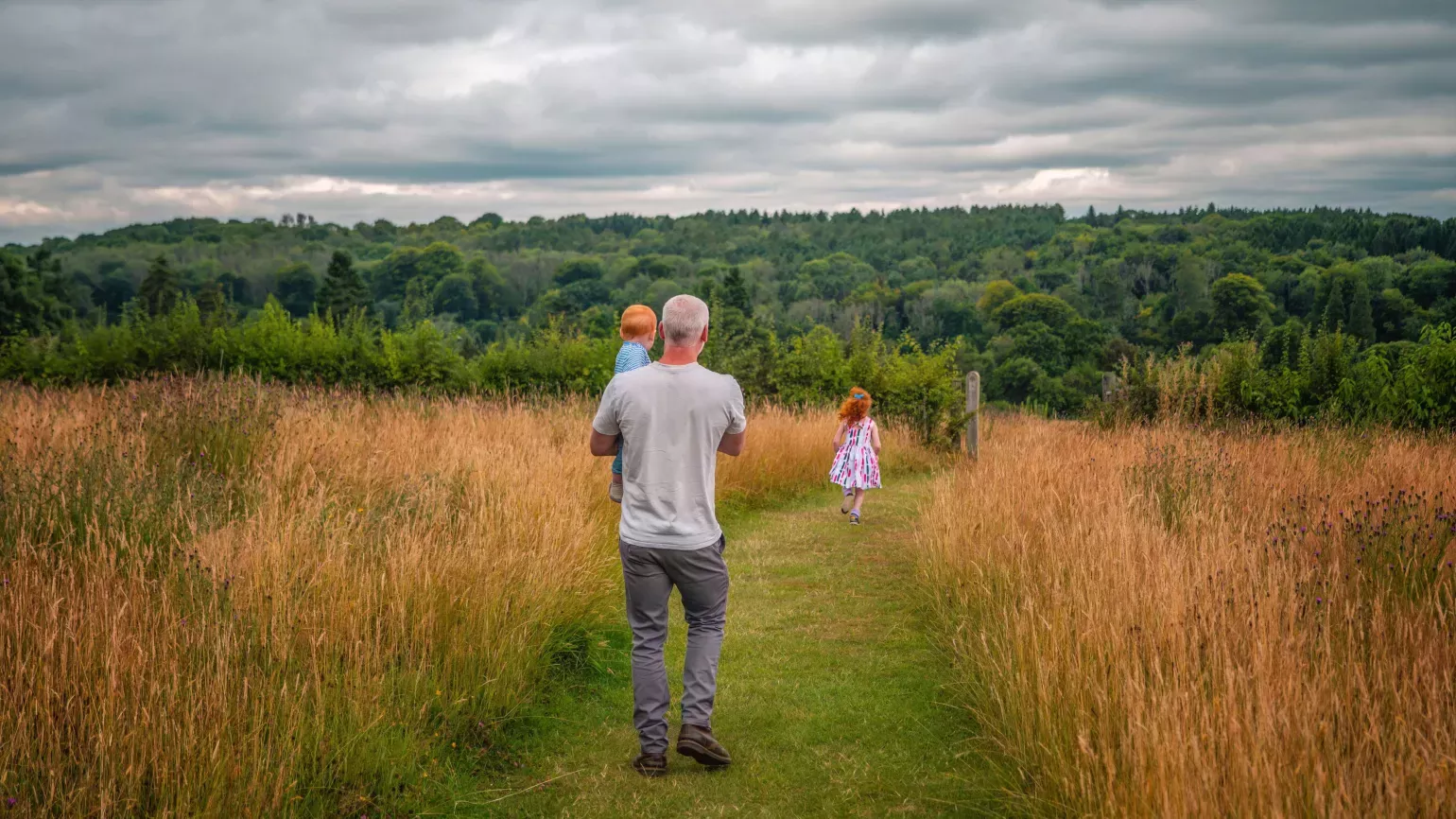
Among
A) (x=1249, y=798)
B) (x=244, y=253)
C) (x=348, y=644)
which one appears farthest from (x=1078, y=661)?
(x=244, y=253)

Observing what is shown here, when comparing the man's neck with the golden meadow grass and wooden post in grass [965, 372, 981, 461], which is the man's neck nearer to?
the golden meadow grass

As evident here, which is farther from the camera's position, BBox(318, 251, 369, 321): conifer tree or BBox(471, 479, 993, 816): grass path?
BBox(318, 251, 369, 321): conifer tree

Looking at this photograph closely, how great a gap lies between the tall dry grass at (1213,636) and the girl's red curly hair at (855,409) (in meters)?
3.16

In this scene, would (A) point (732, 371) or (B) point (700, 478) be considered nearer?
(B) point (700, 478)

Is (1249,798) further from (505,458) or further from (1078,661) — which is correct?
(505,458)

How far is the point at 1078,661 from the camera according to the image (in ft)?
13.6

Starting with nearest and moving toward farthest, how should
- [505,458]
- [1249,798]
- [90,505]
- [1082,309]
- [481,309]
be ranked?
[1249,798], [90,505], [505,458], [1082,309], [481,309]

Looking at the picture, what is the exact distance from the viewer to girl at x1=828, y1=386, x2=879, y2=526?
10992 mm

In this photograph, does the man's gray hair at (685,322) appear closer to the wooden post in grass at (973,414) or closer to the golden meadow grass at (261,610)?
the golden meadow grass at (261,610)

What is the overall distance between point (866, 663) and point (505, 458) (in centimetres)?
405

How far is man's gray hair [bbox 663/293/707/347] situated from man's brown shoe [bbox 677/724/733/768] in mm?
1802

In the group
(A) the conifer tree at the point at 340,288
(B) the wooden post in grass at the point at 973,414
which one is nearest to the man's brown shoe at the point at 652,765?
(B) the wooden post in grass at the point at 973,414

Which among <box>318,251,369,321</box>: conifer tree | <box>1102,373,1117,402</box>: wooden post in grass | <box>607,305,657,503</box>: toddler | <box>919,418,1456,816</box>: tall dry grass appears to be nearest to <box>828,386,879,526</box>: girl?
<box>919,418,1456,816</box>: tall dry grass

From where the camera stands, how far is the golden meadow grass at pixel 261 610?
3.34m
